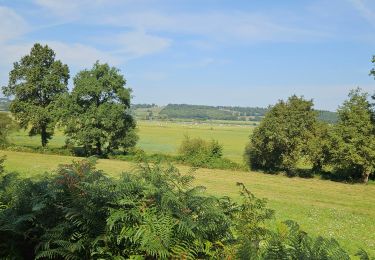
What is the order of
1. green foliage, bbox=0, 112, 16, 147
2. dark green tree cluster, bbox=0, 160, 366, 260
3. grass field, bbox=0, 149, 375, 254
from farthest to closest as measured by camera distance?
1. green foliage, bbox=0, 112, 16, 147
2. grass field, bbox=0, 149, 375, 254
3. dark green tree cluster, bbox=0, 160, 366, 260

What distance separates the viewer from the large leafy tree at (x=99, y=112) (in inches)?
2226

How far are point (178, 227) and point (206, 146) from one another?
2179 inches

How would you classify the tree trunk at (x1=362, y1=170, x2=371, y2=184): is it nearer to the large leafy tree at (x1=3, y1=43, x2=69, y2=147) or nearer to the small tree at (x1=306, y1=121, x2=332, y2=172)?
the small tree at (x1=306, y1=121, x2=332, y2=172)

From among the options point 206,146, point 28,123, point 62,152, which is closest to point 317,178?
point 206,146

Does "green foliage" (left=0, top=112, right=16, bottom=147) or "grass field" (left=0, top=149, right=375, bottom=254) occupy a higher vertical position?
"green foliage" (left=0, top=112, right=16, bottom=147)

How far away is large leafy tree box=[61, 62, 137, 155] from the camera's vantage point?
5653cm

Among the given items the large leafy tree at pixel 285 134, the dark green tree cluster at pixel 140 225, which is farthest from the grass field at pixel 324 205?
the large leafy tree at pixel 285 134

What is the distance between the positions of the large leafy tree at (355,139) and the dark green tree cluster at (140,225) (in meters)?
48.8

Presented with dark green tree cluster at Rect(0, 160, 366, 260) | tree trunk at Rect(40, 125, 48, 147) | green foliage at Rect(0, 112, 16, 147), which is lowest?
tree trunk at Rect(40, 125, 48, 147)

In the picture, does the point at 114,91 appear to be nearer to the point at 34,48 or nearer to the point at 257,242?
the point at 34,48

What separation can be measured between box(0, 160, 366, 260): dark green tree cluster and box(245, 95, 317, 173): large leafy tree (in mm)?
51066

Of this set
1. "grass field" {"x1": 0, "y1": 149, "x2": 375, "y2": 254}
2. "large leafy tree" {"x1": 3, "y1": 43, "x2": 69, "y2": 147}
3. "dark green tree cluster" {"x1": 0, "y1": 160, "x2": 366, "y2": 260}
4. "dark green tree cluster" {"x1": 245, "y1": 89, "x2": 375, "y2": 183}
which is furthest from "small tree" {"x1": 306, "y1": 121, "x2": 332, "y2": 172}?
"dark green tree cluster" {"x1": 0, "y1": 160, "x2": 366, "y2": 260}

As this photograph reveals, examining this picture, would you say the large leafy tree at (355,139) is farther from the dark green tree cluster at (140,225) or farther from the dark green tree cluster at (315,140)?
the dark green tree cluster at (140,225)

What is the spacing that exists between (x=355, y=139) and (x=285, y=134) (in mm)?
9101
